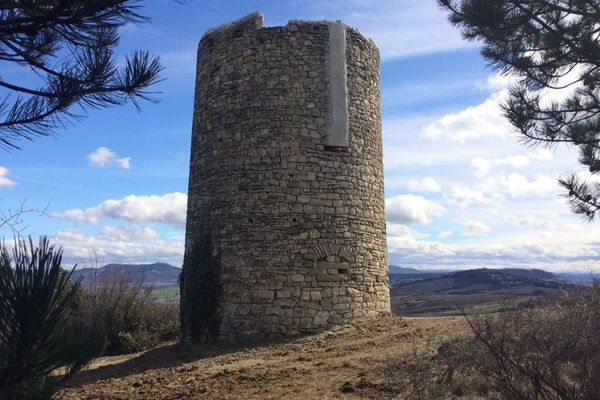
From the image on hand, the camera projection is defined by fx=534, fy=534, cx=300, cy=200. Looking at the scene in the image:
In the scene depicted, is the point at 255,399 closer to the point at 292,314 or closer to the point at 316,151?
the point at 292,314

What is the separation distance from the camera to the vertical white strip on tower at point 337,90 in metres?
12.0

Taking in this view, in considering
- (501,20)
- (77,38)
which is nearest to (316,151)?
(501,20)

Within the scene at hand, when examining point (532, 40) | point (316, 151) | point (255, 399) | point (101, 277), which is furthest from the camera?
point (101, 277)

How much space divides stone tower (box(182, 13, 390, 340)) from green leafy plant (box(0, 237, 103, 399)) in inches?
303

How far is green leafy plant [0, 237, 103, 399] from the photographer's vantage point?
3172mm

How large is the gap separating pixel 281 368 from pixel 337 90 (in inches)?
248

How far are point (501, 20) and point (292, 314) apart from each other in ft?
22.1

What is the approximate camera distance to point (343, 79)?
12.2 meters

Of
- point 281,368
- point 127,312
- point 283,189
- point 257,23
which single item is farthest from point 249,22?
point 127,312

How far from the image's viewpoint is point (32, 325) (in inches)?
127

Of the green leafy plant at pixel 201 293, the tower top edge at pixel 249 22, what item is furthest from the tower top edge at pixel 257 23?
the green leafy plant at pixel 201 293

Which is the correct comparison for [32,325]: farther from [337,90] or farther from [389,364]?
[337,90]

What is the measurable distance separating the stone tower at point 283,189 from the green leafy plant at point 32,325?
770cm

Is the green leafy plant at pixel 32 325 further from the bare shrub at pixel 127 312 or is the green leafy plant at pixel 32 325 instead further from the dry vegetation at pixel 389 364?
the bare shrub at pixel 127 312
